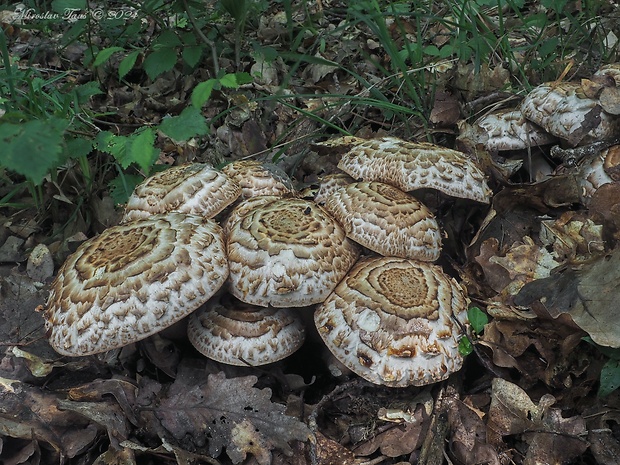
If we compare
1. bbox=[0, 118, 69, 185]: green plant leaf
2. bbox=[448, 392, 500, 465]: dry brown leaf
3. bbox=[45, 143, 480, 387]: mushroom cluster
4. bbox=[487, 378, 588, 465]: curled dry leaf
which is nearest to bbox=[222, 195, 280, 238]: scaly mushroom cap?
bbox=[45, 143, 480, 387]: mushroom cluster

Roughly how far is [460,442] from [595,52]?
16.5 feet

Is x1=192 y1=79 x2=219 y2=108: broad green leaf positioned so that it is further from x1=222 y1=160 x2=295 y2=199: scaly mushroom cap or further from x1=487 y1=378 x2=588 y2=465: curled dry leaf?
x1=487 y1=378 x2=588 y2=465: curled dry leaf

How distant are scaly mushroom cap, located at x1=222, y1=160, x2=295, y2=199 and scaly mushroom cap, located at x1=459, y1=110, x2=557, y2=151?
1.74 m

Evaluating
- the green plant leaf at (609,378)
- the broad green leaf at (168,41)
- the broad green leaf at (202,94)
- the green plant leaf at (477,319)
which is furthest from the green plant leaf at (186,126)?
the green plant leaf at (609,378)

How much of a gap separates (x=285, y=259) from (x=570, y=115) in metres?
2.70

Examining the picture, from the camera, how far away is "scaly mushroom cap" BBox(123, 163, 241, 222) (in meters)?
4.05

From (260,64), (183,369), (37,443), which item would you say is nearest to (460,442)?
(183,369)

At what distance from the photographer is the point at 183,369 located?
3842 millimetres

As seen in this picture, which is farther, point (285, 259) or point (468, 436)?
point (285, 259)

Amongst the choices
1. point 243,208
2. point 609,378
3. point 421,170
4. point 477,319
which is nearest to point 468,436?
point 477,319

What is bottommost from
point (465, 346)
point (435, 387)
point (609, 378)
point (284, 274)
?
point (435, 387)

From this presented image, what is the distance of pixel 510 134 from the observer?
454 centimetres

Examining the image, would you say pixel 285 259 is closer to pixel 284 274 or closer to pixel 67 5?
pixel 284 274

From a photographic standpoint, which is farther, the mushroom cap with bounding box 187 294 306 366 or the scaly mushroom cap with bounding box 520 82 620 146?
the scaly mushroom cap with bounding box 520 82 620 146
